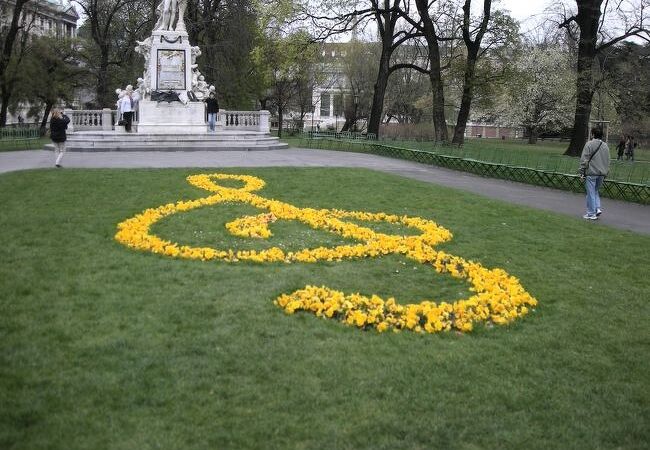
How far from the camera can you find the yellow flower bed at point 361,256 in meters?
6.05

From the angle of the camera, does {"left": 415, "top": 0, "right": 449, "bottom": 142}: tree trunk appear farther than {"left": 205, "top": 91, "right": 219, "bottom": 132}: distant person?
Yes

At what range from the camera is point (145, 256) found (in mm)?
8070

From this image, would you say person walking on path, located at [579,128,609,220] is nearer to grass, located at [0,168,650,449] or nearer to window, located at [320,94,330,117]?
grass, located at [0,168,650,449]

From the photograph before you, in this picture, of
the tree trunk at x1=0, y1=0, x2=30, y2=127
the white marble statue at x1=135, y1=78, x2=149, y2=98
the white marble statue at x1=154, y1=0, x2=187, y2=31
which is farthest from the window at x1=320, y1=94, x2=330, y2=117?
the white marble statue at x1=135, y1=78, x2=149, y2=98

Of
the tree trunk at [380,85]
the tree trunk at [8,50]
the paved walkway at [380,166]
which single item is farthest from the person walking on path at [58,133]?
the tree trunk at [8,50]

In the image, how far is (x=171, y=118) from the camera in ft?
84.4

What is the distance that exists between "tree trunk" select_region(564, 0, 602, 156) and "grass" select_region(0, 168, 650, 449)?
22377 millimetres

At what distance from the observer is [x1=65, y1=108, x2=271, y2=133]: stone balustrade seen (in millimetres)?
28688

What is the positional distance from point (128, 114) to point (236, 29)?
48.3 ft

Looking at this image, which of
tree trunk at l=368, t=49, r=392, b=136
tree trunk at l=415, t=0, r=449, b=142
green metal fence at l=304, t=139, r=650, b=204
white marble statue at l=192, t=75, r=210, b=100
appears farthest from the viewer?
tree trunk at l=368, t=49, r=392, b=136

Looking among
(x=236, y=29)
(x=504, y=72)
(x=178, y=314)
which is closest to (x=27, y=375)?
(x=178, y=314)

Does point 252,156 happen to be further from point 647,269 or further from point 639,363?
point 639,363

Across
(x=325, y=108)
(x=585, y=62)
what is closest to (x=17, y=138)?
(x=585, y=62)

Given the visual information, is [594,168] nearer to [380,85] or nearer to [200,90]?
[200,90]
